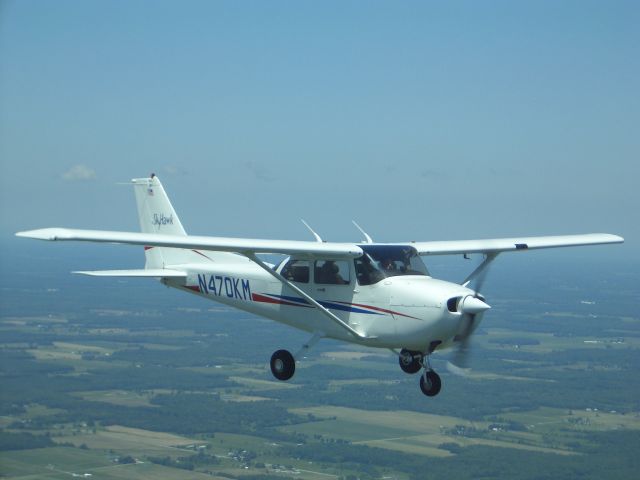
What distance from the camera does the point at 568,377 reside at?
163m

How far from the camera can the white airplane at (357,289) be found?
2222 cm

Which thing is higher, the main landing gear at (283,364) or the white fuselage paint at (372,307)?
the white fuselage paint at (372,307)

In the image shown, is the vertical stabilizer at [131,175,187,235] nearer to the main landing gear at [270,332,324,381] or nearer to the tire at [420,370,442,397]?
the main landing gear at [270,332,324,381]

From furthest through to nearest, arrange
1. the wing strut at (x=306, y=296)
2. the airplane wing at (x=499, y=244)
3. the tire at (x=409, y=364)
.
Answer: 1. the airplane wing at (x=499, y=244)
2. the tire at (x=409, y=364)
3. the wing strut at (x=306, y=296)

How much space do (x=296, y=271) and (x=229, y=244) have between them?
2.09 metres

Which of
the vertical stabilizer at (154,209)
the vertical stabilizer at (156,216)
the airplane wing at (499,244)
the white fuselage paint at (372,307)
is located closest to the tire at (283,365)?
the white fuselage paint at (372,307)

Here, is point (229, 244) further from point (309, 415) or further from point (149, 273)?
point (309, 415)

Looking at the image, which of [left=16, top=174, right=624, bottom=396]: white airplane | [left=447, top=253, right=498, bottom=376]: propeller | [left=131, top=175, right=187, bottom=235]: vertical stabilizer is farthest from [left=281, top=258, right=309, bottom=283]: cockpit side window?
[left=131, top=175, right=187, bottom=235]: vertical stabilizer

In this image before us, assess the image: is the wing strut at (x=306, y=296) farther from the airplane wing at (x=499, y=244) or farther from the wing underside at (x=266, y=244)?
the airplane wing at (x=499, y=244)

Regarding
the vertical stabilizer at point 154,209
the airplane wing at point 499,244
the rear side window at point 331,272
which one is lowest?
the rear side window at point 331,272

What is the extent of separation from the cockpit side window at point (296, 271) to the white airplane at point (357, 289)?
0.02 meters

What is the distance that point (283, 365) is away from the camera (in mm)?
25797

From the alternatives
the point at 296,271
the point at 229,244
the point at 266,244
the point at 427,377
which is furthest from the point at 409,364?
the point at 229,244

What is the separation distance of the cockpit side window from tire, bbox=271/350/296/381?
77.7 inches
